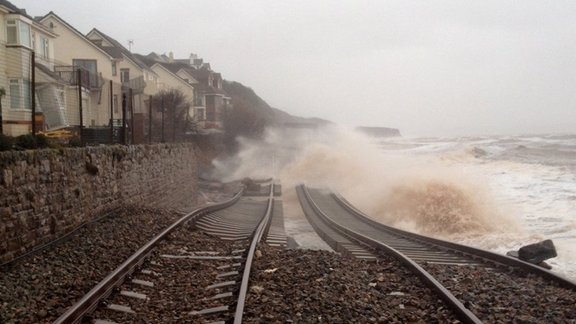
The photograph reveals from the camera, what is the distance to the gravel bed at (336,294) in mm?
6195

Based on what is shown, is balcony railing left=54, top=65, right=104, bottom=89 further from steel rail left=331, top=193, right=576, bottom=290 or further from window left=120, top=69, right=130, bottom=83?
window left=120, top=69, right=130, bottom=83

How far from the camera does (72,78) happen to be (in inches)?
950

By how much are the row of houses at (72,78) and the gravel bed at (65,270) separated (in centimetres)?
286

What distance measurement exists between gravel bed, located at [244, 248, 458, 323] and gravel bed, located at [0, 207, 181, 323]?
7.25 ft

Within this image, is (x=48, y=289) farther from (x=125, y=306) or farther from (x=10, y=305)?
(x=125, y=306)

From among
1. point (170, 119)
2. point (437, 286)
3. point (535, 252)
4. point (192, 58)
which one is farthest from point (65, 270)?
point (192, 58)

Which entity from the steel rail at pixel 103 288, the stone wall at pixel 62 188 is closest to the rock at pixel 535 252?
the steel rail at pixel 103 288

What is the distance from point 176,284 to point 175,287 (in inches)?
5.7

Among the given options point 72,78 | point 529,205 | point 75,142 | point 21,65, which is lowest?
point 529,205

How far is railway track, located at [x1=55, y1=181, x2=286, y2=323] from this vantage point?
238 inches

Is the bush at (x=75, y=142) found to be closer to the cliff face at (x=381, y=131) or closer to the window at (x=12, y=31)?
the window at (x=12, y=31)

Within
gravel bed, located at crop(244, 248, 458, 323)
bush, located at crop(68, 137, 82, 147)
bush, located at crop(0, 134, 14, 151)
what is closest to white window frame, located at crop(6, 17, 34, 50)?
bush, located at crop(68, 137, 82, 147)

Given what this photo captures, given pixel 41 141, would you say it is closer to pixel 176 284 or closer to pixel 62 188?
pixel 62 188

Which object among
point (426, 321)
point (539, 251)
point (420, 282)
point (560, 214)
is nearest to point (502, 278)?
point (420, 282)
